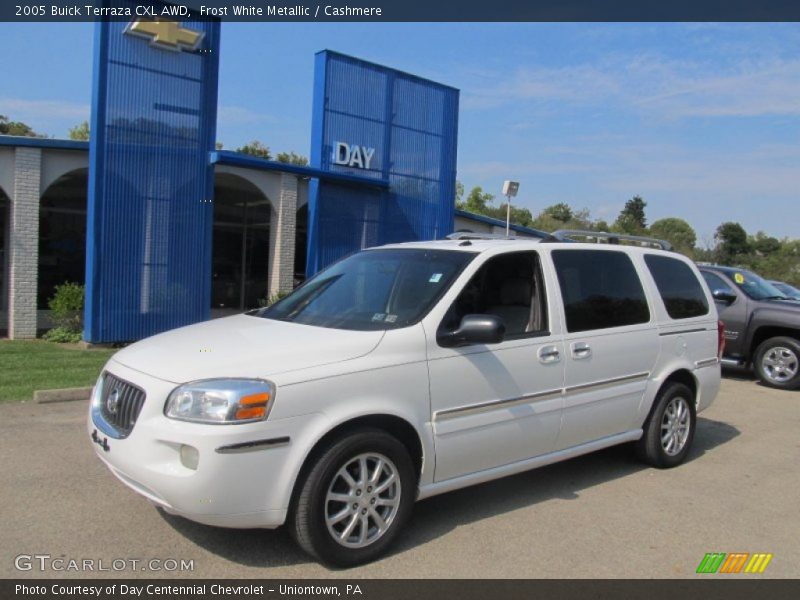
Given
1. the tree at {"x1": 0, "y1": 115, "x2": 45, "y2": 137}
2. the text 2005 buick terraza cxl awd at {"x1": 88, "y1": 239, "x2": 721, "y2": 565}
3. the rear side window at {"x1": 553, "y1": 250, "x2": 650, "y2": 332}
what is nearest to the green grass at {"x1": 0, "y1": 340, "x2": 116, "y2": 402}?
the text 2005 buick terraza cxl awd at {"x1": 88, "y1": 239, "x2": 721, "y2": 565}

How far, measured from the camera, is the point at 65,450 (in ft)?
18.8

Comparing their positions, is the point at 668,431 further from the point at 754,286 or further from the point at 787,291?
the point at 787,291

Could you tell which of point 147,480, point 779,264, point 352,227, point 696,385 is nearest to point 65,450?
point 147,480

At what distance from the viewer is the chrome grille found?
12.4 feet

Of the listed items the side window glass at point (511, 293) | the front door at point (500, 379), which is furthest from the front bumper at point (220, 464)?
the side window glass at point (511, 293)

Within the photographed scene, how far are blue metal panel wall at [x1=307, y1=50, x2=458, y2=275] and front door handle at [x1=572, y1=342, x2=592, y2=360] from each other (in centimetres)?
1060

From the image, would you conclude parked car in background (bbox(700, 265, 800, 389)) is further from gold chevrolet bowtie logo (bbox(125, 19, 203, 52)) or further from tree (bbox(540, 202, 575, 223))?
tree (bbox(540, 202, 575, 223))

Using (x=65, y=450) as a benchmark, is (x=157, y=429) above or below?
above

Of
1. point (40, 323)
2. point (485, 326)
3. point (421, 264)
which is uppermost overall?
point (421, 264)

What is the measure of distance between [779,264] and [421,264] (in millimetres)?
42717

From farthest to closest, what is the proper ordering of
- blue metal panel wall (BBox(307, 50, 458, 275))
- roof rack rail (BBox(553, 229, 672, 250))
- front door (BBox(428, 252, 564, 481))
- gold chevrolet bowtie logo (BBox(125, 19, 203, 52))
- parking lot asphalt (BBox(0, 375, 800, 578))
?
1. blue metal panel wall (BBox(307, 50, 458, 275))
2. gold chevrolet bowtie logo (BBox(125, 19, 203, 52))
3. roof rack rail (BBox(553, 229, 672, 250))
4. front door (BBox(428, 252, 564, 481))
5. parking lot asphalt (BBox(0, 375, 800, 578))

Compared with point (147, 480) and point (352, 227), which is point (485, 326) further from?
point (352, 227)

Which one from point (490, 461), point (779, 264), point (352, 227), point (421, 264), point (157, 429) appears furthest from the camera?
point (779, 264)

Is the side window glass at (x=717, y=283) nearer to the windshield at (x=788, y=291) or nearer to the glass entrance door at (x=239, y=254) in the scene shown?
the windshield at (x=788, y=291)
